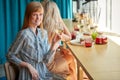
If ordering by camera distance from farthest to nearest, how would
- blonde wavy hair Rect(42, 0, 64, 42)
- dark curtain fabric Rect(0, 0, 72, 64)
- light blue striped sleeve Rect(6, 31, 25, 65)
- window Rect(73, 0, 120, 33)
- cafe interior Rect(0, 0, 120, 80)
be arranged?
dark curtain fabric Rect(0, 0, 72, 64)
window Rect(73, 0, 120, 33)
blonde wavy hair Rect(42, 0, 64, 42)
light blue striped sleeve Rect(6, 31, 25, 65)
cafe interior Rect(0, 0, 120, 80)

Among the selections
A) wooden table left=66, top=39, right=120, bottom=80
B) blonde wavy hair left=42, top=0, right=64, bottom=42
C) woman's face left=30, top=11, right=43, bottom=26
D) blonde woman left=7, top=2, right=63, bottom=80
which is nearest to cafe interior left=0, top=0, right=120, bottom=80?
wooden table left=66, top=39, right=120, bottom=80

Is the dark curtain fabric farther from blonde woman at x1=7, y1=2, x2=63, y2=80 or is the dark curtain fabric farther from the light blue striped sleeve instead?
the light blue striped sleeve

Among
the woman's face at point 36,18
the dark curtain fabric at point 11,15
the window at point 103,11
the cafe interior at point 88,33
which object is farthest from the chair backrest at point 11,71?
the dark curtain fabric at point 11,15

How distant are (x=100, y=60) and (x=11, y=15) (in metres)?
3.05

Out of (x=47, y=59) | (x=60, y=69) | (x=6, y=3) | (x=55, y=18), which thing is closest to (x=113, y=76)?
(x=47, y=59)

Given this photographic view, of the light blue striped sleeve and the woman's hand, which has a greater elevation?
the light blue striped sleeve

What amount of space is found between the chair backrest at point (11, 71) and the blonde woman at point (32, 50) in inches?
1.2

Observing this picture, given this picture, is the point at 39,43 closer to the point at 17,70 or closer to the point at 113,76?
the point at 17,70

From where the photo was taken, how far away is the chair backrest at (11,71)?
1888mm

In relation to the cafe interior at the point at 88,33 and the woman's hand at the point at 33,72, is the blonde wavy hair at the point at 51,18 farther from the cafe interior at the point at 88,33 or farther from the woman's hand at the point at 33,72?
the woman's hand at the point at 33,72

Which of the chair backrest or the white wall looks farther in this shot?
the white wall

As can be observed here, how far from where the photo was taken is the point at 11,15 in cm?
469

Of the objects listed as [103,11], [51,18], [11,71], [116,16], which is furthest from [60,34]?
[103,11]

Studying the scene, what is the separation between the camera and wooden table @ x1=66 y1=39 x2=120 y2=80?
5.22 ft
